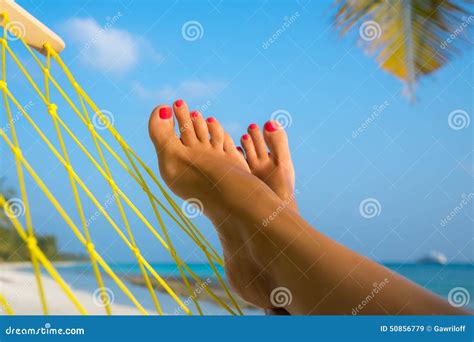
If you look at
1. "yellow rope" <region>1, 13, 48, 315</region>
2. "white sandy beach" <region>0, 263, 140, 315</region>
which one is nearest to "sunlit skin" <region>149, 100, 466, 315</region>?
"yellow rope" <region>1, 13, 48, 315</region>

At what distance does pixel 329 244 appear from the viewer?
0.68 meters

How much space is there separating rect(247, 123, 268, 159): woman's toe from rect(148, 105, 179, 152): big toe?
0.22 m

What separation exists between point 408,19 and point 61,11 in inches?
110

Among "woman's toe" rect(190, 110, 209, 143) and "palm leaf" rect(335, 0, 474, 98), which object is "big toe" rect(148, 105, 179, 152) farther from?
"palm leaf" rect(335, 0, 474, 98)

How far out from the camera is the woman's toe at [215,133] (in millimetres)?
1082

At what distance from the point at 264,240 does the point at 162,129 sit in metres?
0.36

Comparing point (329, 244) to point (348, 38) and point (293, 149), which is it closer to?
point (348, 38)

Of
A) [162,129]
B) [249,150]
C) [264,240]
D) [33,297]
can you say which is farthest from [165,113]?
[33,297]

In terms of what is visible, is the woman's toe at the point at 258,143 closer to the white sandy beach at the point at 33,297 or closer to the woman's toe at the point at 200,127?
the woman's toe at the point at 200,127

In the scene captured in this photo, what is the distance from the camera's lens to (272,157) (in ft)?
3.81

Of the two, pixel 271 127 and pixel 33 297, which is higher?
pixel 33 297

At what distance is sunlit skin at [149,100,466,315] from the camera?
63 centimetres

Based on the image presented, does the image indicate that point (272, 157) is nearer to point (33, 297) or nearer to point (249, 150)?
point (249, 150)
